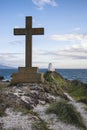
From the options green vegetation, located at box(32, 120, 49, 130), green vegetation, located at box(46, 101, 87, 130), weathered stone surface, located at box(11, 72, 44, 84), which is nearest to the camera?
green vegetation, located at box(32, 120, 49, 130)

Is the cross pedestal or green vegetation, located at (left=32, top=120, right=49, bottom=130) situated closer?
green vegetation, located at (left=32, top=120, right=49, bottom=130)

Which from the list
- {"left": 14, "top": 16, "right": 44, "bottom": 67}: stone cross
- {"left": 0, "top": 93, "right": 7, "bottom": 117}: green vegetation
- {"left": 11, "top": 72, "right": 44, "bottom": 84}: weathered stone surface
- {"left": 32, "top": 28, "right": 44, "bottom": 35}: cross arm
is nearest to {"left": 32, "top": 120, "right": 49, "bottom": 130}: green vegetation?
{"left": 0, "top": 93, "right": 7, "bottom": 117}: green vegetation

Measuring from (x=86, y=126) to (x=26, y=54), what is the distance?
7.64 meters

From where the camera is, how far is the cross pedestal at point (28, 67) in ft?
59.2

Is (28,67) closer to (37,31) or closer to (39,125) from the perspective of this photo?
(37,31)

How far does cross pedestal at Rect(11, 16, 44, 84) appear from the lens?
18047mm

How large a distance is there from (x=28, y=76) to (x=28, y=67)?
1.90 feet

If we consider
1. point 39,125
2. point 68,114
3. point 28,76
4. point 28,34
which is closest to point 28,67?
point 28,76

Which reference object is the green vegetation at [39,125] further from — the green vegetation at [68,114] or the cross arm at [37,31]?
the cross arm at [37,31]

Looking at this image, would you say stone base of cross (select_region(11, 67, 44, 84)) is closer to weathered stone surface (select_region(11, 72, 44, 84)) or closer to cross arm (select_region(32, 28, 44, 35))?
weathered stone surface (select_region(11, 72, 44, 84))

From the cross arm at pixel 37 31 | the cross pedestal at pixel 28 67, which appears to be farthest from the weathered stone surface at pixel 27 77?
the cross arm at pixel 37 31

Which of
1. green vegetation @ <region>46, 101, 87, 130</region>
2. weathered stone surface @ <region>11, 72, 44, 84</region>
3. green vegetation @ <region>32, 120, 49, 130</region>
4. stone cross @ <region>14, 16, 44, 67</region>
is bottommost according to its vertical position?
green vegetation @ <region>32, 120, 49, 130</region>

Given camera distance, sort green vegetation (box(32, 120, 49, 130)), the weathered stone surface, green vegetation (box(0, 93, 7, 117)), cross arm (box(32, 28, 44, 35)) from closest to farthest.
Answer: green vegetation (box(32, 120, 49, 130)), green vegetation (box(0, 93, 7, 117)), the weathered stone surface, cross arm (box(32, 28, 44, 35))

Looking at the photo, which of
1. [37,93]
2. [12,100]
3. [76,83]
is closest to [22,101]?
[12,100]
